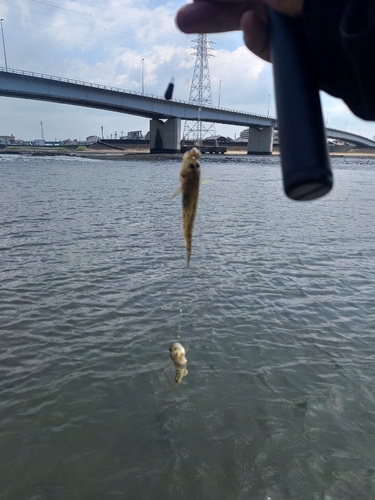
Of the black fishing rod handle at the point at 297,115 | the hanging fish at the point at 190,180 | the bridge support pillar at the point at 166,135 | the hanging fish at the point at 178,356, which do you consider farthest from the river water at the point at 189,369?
the bridge support pillar at the point at 166,135

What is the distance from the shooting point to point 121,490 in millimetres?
5090

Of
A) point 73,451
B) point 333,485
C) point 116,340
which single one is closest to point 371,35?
point 333,485

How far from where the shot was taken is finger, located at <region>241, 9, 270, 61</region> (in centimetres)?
223

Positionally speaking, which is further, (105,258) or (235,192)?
(235,192)

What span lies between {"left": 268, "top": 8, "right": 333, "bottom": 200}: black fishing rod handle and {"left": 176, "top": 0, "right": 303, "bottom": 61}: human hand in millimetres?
306

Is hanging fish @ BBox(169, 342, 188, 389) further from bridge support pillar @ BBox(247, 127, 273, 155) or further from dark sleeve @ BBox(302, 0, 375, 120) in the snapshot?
bridge support pillar @ BBox(247, 127, 273, 155)

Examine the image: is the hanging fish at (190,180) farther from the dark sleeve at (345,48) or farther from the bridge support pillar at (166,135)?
the bridge support pillar at (166,135)

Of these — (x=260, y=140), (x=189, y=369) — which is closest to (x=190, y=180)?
(x=189, y=369)

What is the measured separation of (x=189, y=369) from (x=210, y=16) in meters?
6.22

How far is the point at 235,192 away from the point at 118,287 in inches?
943

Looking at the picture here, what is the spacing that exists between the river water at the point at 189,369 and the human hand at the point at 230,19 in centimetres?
502

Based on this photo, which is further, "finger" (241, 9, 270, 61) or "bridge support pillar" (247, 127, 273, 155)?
"bridge support pillar" (247, 127, 273, 155)

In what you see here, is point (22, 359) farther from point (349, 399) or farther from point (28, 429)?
point (349, 399)

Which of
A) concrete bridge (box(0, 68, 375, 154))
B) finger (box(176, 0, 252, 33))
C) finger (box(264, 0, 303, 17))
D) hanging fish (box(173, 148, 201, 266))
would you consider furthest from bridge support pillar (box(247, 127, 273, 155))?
finger (box(264, 0, 303, 17))
